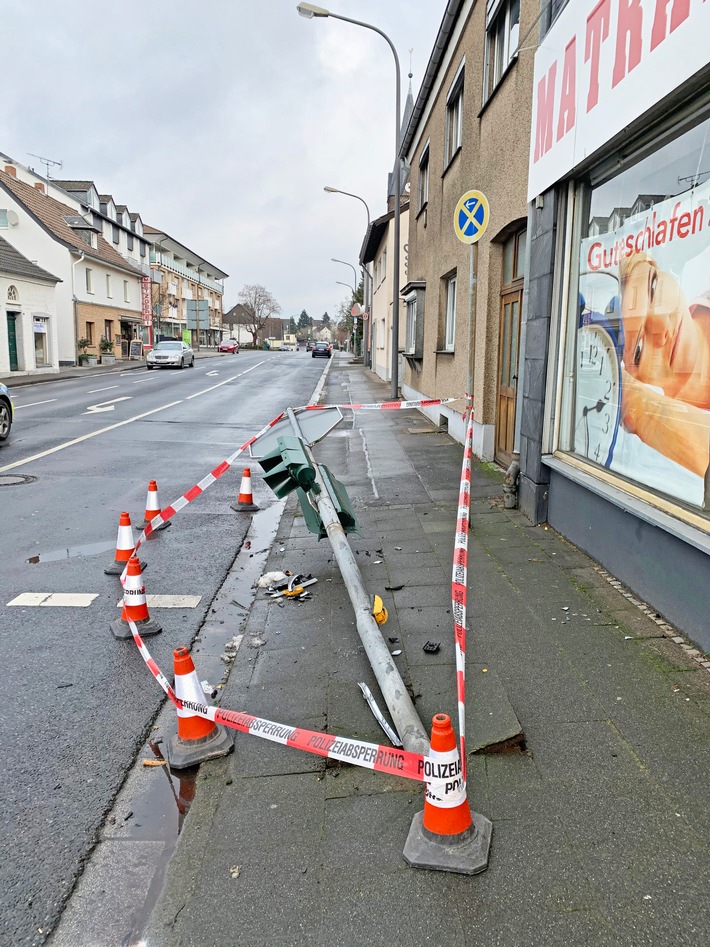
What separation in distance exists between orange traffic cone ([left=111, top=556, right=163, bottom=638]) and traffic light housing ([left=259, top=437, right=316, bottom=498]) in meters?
1.46

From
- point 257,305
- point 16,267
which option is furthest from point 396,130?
point 257,305

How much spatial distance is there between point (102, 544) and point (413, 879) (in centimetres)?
490

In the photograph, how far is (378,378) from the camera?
2995 cm

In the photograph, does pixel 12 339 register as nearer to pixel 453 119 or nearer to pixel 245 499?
pixel 453 119

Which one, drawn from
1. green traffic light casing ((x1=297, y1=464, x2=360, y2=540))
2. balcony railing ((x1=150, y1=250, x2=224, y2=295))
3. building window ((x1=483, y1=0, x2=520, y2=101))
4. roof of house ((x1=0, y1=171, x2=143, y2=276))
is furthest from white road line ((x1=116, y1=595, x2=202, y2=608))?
balcony railing ((x1=150, y1=250, x2=224, y2=295))

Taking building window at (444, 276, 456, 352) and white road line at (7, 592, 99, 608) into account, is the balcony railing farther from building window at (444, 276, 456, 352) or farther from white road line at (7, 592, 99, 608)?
white road line at (7, 592, 99, 608)

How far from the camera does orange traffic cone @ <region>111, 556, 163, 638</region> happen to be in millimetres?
4375

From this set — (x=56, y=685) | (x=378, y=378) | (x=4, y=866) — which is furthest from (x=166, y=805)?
(x=378, y=378)

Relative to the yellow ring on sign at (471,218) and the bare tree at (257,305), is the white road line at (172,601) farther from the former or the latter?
the bare tree at (257,305)

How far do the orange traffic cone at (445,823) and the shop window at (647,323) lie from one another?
7.91ft

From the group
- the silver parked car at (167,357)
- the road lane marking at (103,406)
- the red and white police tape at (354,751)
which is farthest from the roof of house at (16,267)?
the red and white police tape at (354,751)

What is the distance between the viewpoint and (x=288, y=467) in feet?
17.9

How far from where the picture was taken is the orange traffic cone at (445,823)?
234 centimetres

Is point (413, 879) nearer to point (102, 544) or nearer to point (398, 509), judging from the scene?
point (102, 544)
